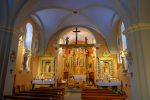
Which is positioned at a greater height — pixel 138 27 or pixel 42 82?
pixel 138 27

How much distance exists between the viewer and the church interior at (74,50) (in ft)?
21.5

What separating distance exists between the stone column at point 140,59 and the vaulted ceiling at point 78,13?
2.46ft

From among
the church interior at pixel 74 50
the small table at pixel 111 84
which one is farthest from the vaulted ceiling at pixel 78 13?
the small table at pixel 111 84

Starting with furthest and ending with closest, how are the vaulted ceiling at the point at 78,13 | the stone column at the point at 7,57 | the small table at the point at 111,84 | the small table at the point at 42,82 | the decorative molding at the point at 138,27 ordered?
the small table at the point at 42,82 < the small table at the point at 111,84 < the vaulted ceiling at the point at 78,13 < the stone column at the point at 7,57 < the decorative molding at the point at 138,27

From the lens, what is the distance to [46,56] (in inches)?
572

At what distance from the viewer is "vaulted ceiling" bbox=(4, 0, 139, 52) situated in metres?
7.65

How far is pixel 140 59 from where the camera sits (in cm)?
637

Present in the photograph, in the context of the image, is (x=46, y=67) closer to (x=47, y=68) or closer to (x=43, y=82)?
(x=47, y=68)

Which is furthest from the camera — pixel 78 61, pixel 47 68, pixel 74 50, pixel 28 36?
pixel 74 50

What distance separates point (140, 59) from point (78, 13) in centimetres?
723

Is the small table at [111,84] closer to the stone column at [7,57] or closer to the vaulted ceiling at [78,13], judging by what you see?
the vaulted ceiling at [78,13]

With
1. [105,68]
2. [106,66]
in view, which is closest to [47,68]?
[105,68]

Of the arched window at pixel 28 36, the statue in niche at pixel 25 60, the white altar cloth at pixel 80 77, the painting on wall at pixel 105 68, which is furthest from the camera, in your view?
the white altar cloth at pixel 80 77

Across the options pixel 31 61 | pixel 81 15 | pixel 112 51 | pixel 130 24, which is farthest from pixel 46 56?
pixel 130 24
